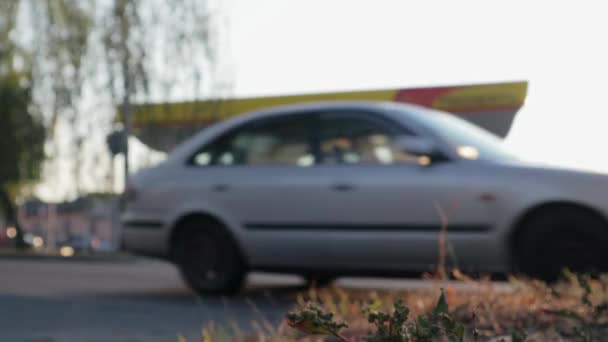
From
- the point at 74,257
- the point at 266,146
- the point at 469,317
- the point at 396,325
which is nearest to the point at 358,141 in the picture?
the point at 266,146

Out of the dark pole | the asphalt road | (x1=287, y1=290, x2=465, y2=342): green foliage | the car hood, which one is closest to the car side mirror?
the car hood

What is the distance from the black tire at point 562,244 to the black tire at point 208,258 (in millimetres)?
2327

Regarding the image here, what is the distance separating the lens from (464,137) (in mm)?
7723

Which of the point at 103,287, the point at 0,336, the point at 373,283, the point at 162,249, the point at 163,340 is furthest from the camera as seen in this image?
the point at 373,283

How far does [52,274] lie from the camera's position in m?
11.6

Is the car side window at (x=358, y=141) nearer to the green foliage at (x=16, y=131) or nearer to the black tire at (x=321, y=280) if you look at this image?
the black tire at (x=321, y=280)

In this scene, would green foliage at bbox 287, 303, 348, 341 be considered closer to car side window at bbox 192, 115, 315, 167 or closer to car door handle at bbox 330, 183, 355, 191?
car door handle at bbox 330, 183, 355, 191

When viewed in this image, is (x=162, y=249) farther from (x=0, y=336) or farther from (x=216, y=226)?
(x=0, y=336)

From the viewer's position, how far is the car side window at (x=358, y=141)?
7711 mm

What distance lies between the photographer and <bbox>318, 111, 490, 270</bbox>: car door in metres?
7.22

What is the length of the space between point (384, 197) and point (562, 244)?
4.22 feet

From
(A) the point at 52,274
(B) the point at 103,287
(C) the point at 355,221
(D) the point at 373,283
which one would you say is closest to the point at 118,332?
(C) the point at 355,221

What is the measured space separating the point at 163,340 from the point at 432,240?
2.56 meters

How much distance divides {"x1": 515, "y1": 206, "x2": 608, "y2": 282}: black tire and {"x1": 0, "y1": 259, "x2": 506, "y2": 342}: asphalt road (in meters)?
1.62
